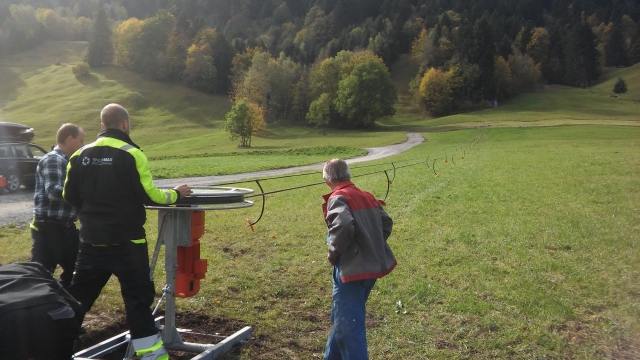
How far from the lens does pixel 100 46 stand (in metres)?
108

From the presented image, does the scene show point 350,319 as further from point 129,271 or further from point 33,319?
point 33,319

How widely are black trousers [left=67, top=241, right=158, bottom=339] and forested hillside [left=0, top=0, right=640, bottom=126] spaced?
197 feet

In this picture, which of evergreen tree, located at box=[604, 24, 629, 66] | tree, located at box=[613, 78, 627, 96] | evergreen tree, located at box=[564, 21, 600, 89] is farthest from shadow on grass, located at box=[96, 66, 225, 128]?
evergreen tree, located at box=[604, 24, 629, 66]

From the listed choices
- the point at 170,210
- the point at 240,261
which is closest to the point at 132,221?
the point at 170,210

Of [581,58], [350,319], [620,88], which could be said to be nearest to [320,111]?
[620,88]

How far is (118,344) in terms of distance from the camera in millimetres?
5016

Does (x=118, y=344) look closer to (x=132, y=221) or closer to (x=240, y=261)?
(x=132, y=221)

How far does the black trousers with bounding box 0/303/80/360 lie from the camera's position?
289cm

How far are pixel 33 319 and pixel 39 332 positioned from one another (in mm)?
89

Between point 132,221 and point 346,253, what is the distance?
1806 millimetres

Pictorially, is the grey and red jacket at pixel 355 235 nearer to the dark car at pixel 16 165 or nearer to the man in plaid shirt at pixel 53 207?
the man in plaid shirt at pixel 53 207

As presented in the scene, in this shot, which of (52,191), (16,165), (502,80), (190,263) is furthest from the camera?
(502,80)

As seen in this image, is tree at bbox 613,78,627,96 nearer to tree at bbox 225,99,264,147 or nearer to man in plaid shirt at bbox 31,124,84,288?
tree at bbox 225,99,264,147

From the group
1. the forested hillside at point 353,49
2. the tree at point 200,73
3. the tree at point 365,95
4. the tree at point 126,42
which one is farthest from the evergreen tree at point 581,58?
the tree at point 126,42
